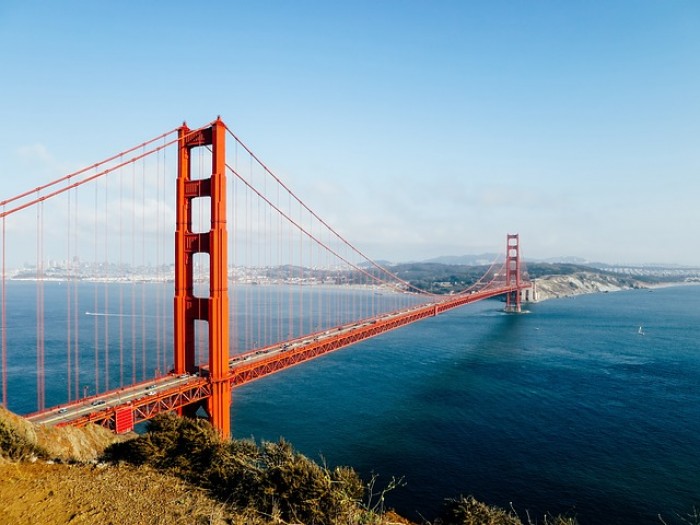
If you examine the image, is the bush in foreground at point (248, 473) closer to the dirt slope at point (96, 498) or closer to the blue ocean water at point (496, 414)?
the dirt slope at point (96, 498)

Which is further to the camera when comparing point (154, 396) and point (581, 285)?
point (581, 285)

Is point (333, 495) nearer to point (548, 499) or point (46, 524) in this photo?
point (46, 524)

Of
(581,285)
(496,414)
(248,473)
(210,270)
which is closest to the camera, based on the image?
(248,473)

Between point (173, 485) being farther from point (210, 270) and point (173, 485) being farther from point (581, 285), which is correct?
point (581, 285)

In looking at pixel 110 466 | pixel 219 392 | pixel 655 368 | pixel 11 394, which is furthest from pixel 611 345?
pixel 11 394

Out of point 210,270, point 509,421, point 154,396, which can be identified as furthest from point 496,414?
point 154,396

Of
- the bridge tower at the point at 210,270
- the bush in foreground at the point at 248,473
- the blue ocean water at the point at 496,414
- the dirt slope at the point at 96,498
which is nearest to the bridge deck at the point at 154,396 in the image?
the bridge tower at the point at 210,270
